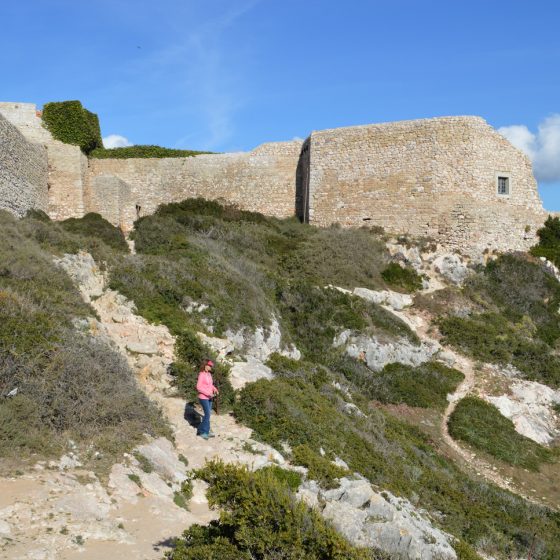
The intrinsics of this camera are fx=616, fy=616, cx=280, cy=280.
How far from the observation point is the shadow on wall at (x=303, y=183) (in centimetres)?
2905

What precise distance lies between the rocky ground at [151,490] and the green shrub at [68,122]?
1618 cm

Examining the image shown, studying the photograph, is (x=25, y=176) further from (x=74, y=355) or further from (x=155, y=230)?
(x=74, y=355)

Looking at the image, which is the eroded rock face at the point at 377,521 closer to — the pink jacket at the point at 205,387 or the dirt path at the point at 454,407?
the pink jacket at the point at 205,387

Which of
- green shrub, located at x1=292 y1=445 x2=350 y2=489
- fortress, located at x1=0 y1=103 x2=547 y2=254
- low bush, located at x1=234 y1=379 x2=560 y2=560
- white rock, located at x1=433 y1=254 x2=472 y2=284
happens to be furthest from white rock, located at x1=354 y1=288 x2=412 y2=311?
green shrub, located at x1=292 y1=445 x2=350 y2=489

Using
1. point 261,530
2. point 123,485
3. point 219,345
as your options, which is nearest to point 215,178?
point 219,345

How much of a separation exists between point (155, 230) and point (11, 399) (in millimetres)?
15240

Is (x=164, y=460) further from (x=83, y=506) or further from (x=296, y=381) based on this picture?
(x=296, y=381)

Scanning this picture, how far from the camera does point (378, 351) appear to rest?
1897 centimetres

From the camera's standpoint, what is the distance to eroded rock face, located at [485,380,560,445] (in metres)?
17.3

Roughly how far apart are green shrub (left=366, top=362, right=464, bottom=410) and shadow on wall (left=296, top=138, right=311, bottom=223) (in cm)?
1150

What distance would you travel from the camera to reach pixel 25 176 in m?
24.7

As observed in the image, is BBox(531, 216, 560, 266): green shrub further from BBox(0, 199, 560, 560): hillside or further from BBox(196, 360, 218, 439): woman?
BBox(196, 360, 218, 439): woman

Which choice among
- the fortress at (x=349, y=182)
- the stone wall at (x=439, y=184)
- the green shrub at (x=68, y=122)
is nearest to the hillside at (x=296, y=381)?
the stone wall at (x=439, y=184)

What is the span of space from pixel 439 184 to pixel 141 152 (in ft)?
51.2
